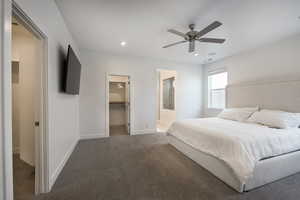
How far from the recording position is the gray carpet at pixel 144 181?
1.77 metres

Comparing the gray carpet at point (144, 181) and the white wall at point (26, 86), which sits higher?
the white wall at point (26, 86)

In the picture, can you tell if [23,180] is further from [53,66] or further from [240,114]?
[240,114]

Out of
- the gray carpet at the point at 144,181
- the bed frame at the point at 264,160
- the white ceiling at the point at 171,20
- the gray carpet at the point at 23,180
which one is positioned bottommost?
the gray carpet at the point at 144,181

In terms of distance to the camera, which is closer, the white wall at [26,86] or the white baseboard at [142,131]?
the white wall at [26,86]

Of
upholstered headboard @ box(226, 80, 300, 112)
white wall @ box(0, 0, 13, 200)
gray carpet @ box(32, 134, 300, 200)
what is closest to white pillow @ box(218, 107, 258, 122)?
upholstered headboard @ box(226, 80, 300, 112)

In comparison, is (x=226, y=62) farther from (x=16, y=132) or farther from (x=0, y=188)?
(x=16, y=132)

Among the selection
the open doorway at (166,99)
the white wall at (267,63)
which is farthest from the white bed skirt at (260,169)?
the open doorway at (166,99)

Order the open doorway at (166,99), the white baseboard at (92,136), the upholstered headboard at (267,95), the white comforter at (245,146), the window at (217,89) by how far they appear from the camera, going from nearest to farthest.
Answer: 1. the white comforter at (245,146)
2. the upholstered headboard at (267,95)
3. the white baseboard at (92,136)
4. the window at (217,89)
5. the open doorway at (166,99)

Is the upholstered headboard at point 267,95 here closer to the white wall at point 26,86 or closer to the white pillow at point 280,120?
the white pillow at point 280,120

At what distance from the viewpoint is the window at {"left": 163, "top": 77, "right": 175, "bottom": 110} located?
596 cm

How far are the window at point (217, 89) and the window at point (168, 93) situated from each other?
58.3 inches

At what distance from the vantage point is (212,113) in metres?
5.30

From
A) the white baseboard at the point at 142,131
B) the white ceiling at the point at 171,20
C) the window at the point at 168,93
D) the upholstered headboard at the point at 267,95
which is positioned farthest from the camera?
the window at the point at 168,93

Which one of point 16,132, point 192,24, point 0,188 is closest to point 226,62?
point 192,24
